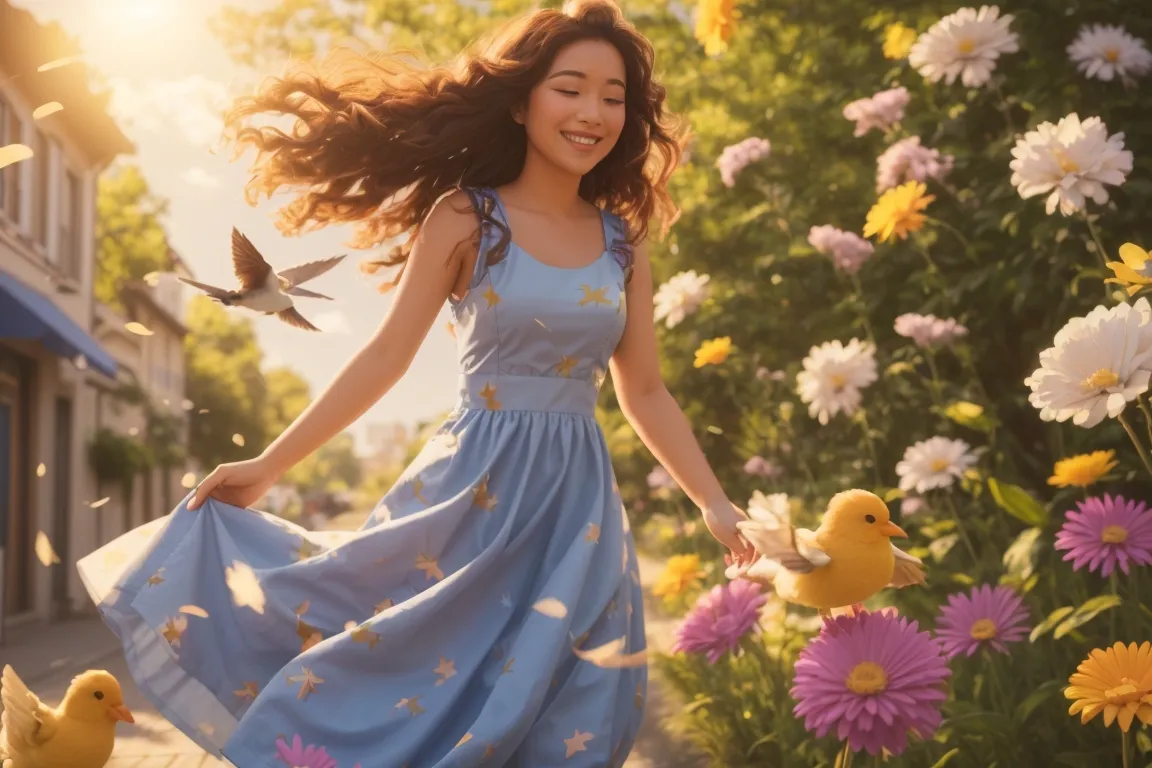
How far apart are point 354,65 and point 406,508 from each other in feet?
4.04

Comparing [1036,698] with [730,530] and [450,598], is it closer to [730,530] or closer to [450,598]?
[730,530]

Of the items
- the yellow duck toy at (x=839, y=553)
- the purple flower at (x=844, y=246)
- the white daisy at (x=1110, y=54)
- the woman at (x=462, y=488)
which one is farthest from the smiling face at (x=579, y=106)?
the white daisy at (x=1110, y=54)

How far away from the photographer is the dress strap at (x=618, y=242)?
2.98m

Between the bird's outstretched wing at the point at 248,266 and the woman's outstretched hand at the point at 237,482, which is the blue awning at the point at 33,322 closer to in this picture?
the bird's outstretched wing at the point at 248,266

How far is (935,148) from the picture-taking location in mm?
4754

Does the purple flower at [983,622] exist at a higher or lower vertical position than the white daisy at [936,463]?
lower

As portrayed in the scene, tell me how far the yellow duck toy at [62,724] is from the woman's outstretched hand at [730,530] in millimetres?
1304

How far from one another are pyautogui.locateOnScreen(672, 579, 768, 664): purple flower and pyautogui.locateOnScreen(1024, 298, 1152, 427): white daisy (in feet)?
3.37

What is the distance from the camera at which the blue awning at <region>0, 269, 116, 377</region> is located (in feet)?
37.7

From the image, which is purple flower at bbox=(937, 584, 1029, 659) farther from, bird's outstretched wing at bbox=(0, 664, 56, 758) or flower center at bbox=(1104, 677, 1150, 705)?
bird's outstretched wing at bbox=(0, 664, 56, 758)

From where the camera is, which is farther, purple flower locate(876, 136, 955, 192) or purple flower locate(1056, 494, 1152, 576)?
purple flower locate(876, 136, 955, 192)

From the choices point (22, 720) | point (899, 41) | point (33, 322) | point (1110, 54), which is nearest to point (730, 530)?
point (22, 720)

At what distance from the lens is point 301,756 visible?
2254 mm

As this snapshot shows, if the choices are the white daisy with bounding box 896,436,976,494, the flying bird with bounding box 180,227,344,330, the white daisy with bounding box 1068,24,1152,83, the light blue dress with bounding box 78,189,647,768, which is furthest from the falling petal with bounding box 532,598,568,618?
the white daisy with bounding box 1068,24,1152,83
